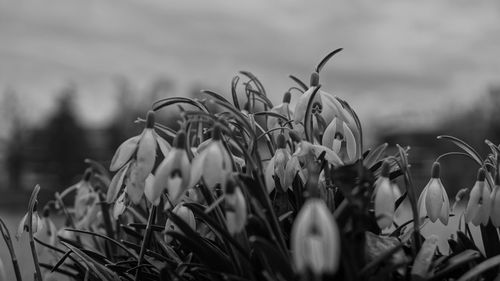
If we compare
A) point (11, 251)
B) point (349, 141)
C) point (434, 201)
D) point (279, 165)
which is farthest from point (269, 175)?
point (11, 251)

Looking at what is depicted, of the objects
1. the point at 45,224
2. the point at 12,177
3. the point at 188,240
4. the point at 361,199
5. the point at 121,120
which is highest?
the point at 361,199

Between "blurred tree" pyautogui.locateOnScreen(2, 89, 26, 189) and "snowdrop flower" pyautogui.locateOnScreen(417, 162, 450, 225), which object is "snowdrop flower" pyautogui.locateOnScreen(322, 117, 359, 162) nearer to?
"snowdrop flower" pyautogui.locateOnScreen(417, 162, 450, 225)

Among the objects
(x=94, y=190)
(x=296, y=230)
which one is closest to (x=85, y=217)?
(x=94, y=190)

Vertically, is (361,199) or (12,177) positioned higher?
(361,199)

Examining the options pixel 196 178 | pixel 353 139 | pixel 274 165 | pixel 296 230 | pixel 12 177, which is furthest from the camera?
pixel 12 177

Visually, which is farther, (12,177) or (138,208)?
(12,177)

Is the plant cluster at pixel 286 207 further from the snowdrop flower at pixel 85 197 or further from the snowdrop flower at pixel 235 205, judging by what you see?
the snowdrop flower at pixel 85 197

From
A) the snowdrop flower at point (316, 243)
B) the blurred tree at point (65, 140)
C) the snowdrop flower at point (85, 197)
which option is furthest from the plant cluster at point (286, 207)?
the blurred tree at point (65, 140)

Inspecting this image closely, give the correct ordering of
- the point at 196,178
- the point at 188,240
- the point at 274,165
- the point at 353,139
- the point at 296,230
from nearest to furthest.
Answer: the point at 296,230 < the point at 196,178 < the point at 188,240 < the point at 274,165 < the point at 353,139

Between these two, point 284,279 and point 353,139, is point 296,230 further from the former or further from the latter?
point 353,139

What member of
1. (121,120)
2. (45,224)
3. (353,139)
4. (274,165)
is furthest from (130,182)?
(121,120)
